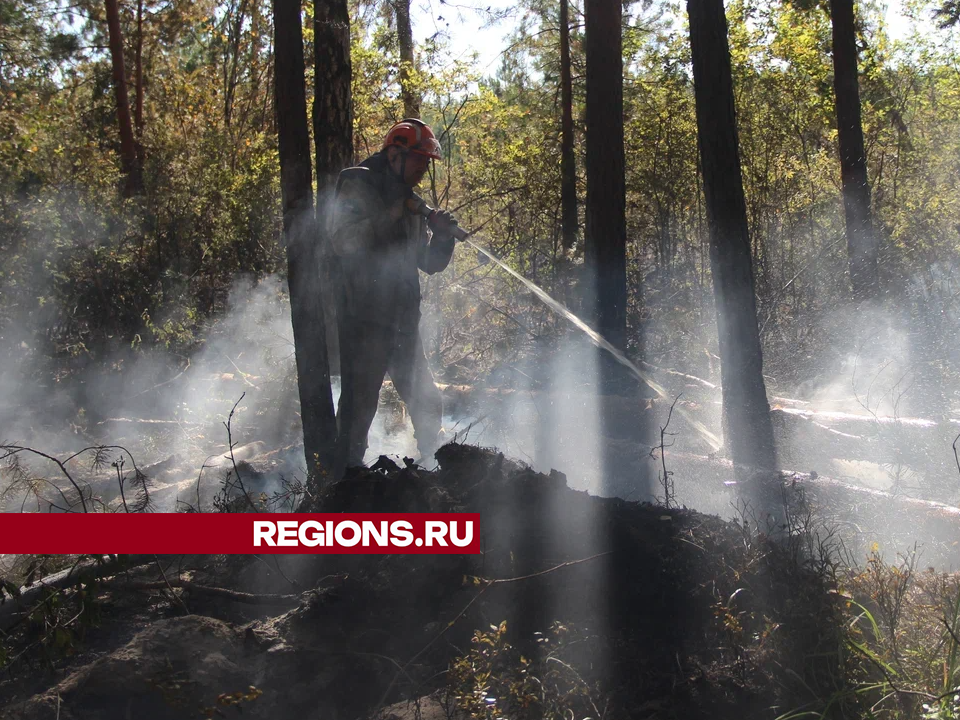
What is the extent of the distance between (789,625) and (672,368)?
5.89 meters

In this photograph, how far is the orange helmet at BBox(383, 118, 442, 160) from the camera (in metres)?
5.72

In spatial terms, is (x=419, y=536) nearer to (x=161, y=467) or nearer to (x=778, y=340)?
(x=161, y=467)

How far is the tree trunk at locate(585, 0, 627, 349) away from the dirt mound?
5.31 meters

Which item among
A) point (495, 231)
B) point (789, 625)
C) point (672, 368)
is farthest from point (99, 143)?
point (789, 625)

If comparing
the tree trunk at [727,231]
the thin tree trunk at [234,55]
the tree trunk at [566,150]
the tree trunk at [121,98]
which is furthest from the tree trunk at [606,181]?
the thin tree trunk at [234,55]

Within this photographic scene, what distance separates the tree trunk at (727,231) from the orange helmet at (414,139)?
89.9 inches

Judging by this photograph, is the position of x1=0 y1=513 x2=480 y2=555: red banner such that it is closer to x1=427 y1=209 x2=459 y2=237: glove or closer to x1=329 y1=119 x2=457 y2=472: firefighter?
x1=329 y1=119 x2=457 y2=472: firefighter

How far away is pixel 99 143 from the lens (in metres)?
15.0

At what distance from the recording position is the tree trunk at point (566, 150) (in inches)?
552

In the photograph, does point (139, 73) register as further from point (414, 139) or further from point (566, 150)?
point (414, 139)

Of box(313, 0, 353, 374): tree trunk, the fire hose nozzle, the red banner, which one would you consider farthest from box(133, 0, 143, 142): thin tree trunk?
the red banner

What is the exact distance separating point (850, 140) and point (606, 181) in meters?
4.58

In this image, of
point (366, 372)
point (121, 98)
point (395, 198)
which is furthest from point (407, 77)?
point (366, 372)

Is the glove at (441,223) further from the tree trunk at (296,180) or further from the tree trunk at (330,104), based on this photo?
the tree trunk at (296,180)
